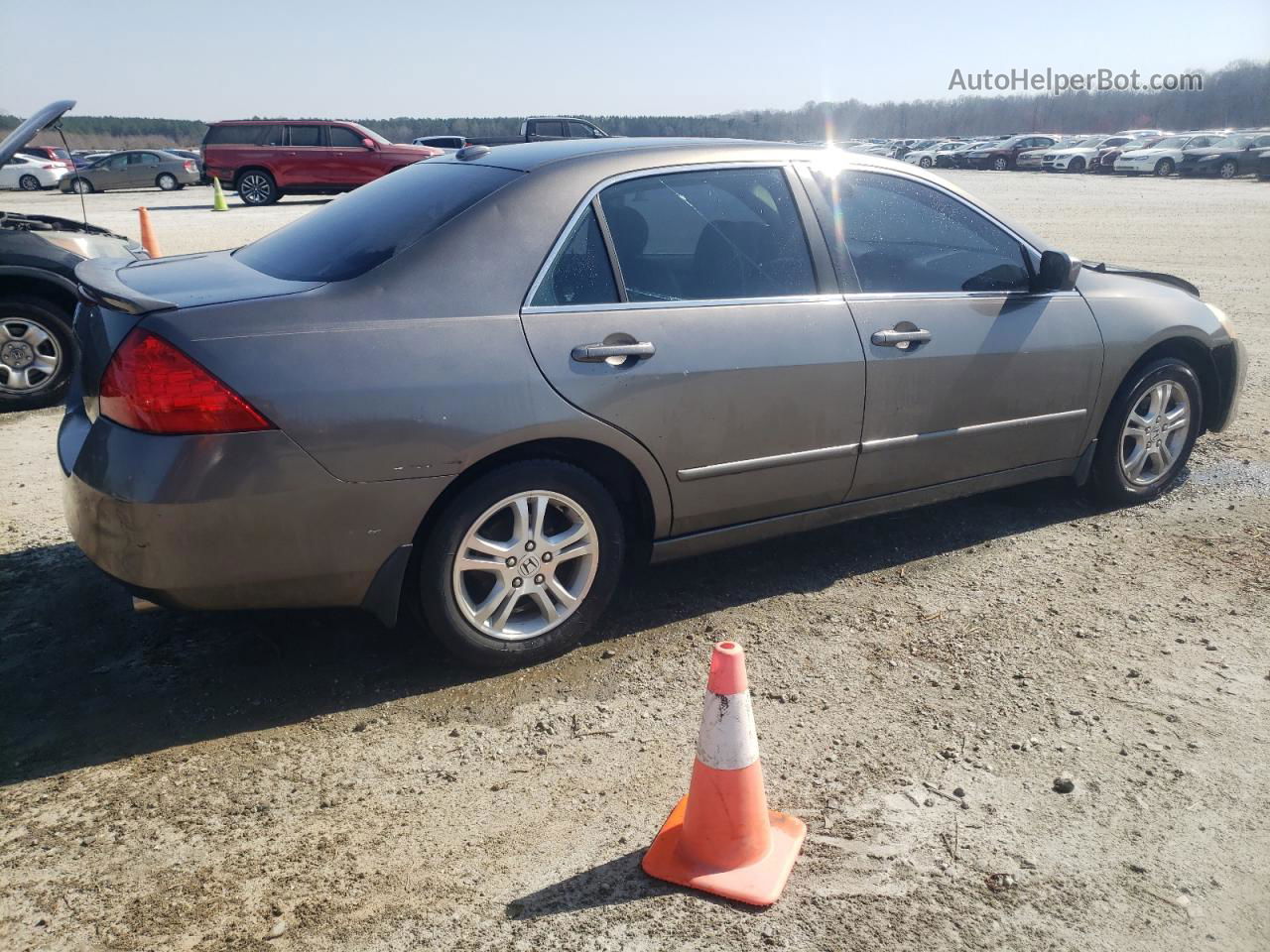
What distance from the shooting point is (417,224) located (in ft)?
11.1

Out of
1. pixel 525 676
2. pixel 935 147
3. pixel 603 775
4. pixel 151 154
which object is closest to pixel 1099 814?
pixel 603 775

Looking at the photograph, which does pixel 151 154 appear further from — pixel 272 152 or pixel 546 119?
pixel 546 119

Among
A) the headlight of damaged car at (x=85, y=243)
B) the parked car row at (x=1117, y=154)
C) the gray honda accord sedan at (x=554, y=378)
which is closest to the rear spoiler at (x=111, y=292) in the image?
the gray honda accord sedan at (x=554, y=378)

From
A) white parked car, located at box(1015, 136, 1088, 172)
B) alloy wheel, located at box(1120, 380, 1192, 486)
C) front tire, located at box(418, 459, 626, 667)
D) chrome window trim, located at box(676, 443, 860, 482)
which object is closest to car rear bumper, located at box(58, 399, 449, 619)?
front tire, located at box(418, 459, 626, 667)

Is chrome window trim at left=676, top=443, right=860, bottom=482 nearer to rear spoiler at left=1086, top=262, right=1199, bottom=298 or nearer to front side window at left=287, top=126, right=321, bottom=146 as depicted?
rear spoiler at left=1086, top=262, right=1199, bottom=298

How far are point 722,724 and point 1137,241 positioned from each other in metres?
15.6

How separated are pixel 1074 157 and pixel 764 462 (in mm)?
44869

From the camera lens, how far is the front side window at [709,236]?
3.60 m

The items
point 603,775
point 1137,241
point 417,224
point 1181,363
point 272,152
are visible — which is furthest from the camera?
point 272,152

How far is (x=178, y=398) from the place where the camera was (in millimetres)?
2893

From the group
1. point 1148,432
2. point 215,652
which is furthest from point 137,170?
point 1148,432

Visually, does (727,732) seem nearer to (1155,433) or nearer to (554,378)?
(554,378)

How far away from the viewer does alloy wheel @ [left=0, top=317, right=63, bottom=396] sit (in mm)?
6660

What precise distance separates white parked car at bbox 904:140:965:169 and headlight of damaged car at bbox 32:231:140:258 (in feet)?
150
